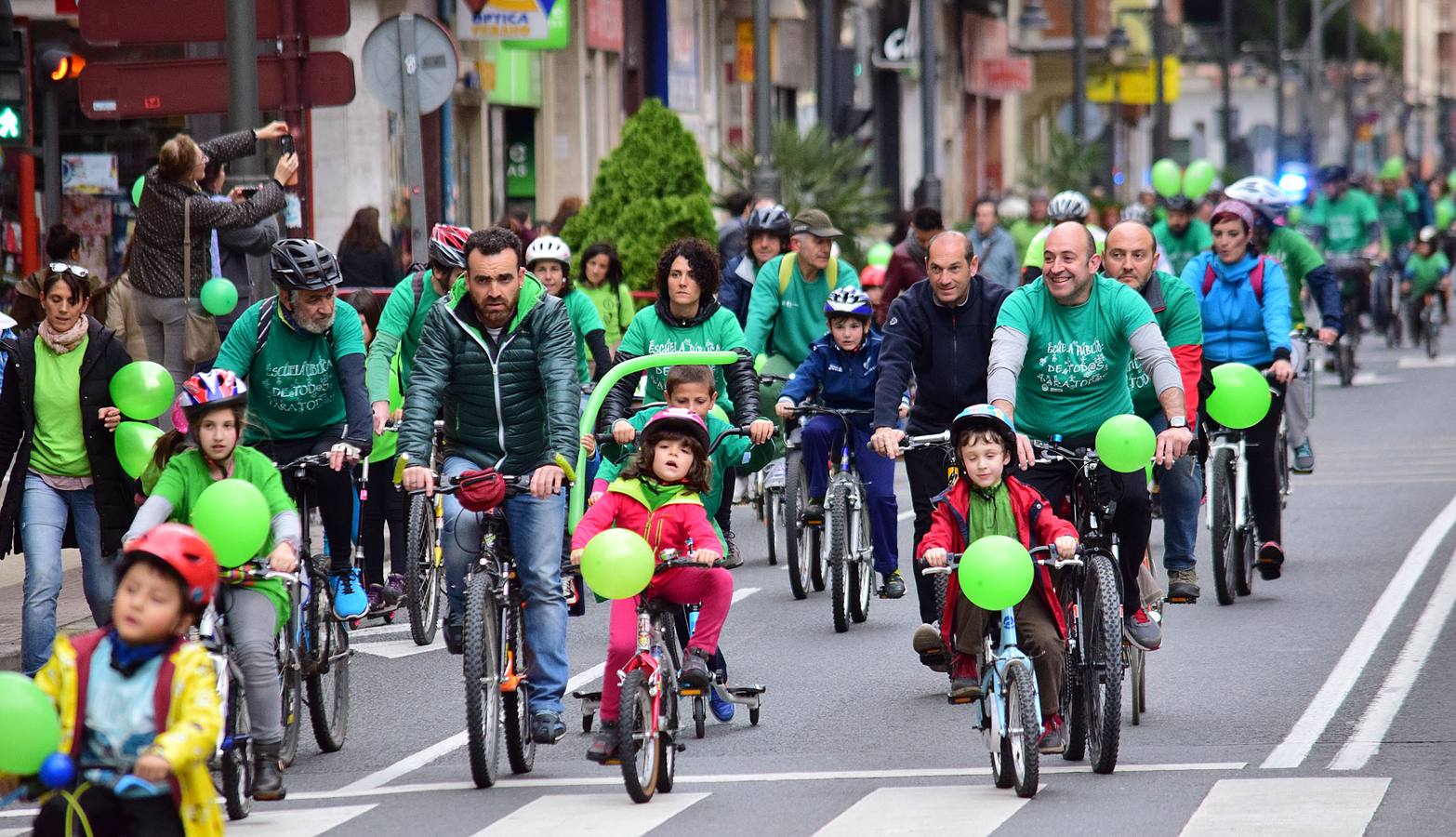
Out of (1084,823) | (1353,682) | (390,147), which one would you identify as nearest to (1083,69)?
(390,147)

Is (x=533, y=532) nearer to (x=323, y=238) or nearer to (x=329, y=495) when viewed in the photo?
(x=329, y=495)

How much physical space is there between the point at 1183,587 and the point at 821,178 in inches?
648

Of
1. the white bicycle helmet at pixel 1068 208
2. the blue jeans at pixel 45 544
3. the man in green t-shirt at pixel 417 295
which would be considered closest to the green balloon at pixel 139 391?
the blue jeans at pixel 45 544

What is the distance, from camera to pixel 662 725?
828 centimetres

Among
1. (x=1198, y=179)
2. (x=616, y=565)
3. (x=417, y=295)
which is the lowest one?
(x=616, y=565)

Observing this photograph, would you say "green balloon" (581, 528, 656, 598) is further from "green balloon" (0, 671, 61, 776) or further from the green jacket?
"green balloon" (0, 671, 61, 776)

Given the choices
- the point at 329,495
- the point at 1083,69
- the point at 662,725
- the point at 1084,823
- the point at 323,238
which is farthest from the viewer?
the point at 1083,69

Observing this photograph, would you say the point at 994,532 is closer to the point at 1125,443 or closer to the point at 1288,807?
the point at 1125,443

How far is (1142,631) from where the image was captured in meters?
9.18

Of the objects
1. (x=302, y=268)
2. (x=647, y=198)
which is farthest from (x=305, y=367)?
(x=647, y=198)

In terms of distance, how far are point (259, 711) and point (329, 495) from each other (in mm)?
2002

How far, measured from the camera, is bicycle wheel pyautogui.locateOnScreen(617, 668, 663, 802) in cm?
803

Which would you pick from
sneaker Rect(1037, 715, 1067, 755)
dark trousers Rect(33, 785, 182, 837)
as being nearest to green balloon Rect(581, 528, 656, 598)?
sneaker Rect(1037, 715, 1067, 755)

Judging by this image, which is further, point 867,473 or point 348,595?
point 867,473
